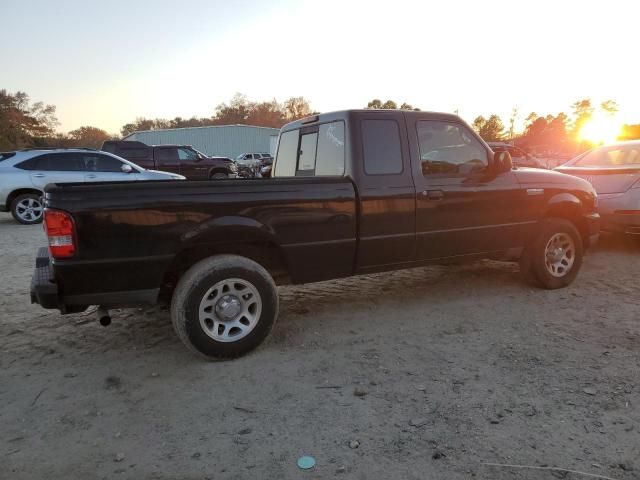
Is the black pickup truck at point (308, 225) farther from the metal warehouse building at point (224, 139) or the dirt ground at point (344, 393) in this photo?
the metal warehouse building at point (224, 139)

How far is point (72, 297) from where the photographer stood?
3.11m

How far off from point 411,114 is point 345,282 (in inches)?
86.3

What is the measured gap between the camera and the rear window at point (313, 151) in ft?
13.6

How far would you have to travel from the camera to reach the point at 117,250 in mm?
3109

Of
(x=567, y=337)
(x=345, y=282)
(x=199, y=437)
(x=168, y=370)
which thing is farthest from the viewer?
(x=345, y=282)

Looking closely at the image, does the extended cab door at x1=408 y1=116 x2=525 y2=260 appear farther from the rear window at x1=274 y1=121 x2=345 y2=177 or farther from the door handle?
the rear window at x1=274 y1=121 x2=345 y2=177

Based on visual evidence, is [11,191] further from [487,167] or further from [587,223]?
[587,223]

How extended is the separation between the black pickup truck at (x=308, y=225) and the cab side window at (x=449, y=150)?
0.04 feet

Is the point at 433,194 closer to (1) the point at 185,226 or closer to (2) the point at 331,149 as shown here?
(2) the point at 331,149

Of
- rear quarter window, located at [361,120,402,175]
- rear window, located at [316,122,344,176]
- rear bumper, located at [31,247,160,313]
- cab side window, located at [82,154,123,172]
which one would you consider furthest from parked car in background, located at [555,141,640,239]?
cab side window, located at [82,154,123,172]

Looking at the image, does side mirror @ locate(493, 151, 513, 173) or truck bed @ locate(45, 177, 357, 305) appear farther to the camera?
side mirror @ locate(493, 151, 513, 173)

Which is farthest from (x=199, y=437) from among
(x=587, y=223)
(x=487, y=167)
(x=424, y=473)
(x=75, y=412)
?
(x=587, y=223)

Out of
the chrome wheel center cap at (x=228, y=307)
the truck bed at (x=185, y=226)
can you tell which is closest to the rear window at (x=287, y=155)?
the truck bed at (x=185, y=226)

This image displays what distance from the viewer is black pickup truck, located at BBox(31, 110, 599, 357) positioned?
310 centimetres
